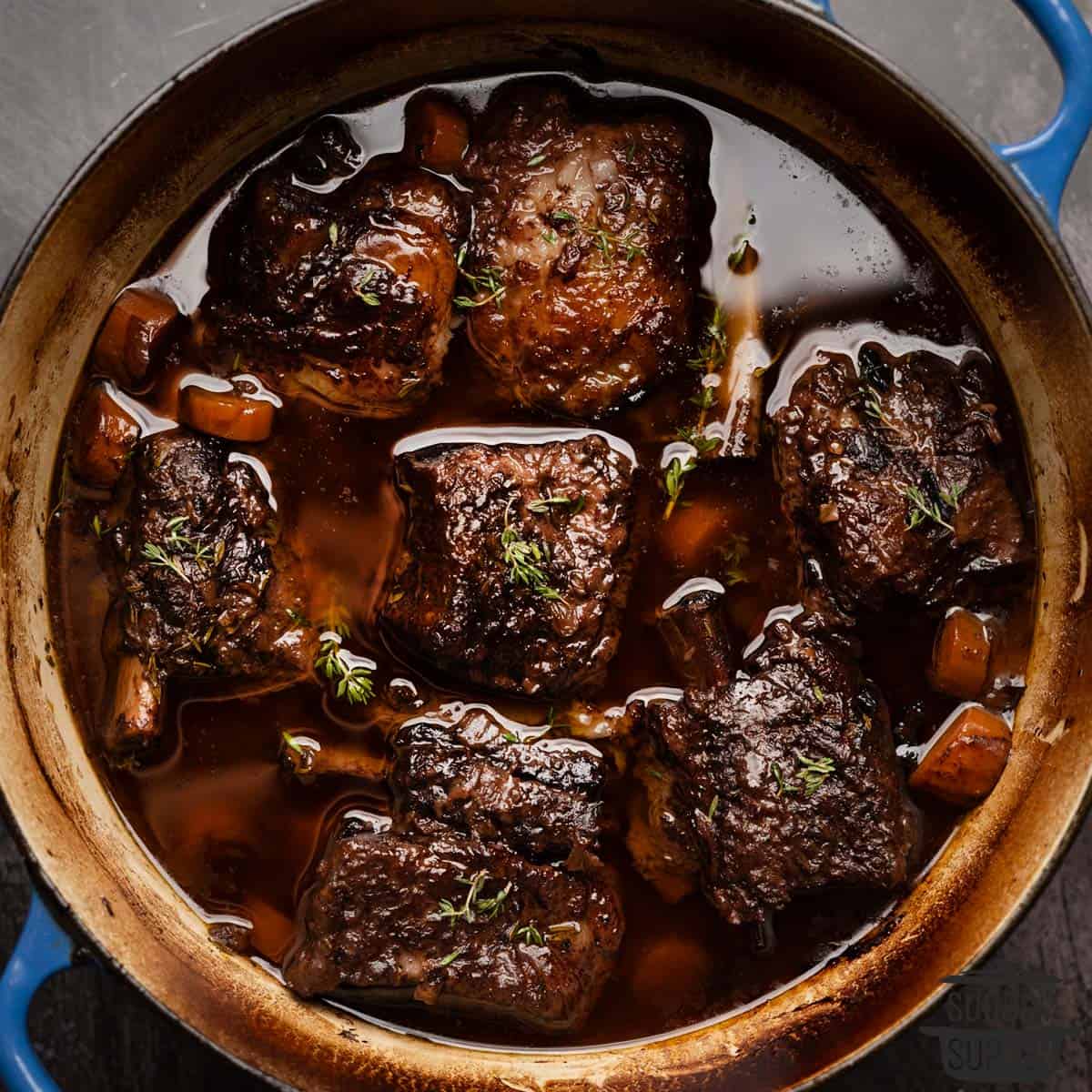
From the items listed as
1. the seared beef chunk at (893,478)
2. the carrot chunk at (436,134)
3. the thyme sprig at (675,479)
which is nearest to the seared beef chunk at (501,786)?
the thyme sprig at (675,479)

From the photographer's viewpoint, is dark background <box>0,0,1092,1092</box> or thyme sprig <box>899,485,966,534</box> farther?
dark background <box>0,0,1092,1092</box>

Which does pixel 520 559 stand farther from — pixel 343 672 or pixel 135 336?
pixel 135 336

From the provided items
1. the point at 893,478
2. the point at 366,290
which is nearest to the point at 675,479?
the point at 893,478

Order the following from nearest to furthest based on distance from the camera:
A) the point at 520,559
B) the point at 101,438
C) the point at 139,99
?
the point at 520,559 → the point at 101,438 → the point at 139,99

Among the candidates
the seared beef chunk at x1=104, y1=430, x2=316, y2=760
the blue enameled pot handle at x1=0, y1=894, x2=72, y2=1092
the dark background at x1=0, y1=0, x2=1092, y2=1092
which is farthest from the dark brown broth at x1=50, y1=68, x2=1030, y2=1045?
the dark background at x1=0, y1=0, x2=1092, y2=1092

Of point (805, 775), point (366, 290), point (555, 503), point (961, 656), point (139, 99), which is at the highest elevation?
point (139, 99)

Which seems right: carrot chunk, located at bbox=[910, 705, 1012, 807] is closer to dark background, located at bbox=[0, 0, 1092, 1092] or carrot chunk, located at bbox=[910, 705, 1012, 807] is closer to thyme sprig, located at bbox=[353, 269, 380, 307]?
dark background, located at bbox=[0, 0, 1092, 1092]
